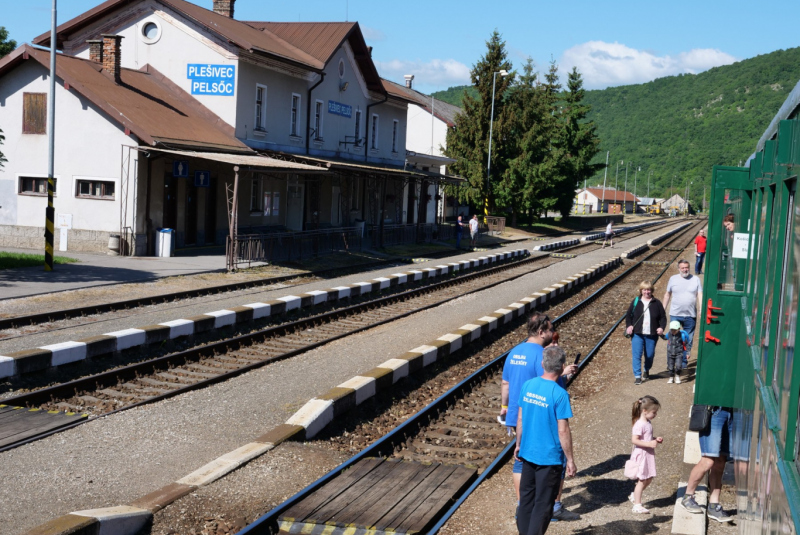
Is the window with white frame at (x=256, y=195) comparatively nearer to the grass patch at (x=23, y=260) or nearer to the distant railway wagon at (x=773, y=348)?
the grass patch at (x=23, y=260)

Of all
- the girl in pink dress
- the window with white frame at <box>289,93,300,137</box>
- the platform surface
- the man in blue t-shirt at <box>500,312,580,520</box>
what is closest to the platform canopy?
the window with white frame at <box>289,93,300,137</box>

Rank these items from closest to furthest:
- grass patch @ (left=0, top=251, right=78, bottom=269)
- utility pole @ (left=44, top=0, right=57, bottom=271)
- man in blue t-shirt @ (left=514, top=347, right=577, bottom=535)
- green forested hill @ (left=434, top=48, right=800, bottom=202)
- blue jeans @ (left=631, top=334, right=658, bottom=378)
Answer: man in blue t-shirt @ (left=514, top=347, right=577, bottom=535), blue jeans @ (left=631, top=334, right=658, bottom=378), utility pole @ (left=44, top=0, right=57, bottom=271), grass patch @ (left=0, top=251, right=78, bottom=269), green forested hill @ (left=434, top=48, right=800, bottom=202)

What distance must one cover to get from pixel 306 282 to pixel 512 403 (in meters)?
16.5

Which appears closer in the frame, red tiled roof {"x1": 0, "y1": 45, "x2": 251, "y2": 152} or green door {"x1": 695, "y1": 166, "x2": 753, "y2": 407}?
green door {"x1": 695, "y1": 166, "x2": 753, "y2": 407}

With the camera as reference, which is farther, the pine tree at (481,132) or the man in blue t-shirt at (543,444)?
the pine tree at (481,132)

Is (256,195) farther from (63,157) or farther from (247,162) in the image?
(63,157)

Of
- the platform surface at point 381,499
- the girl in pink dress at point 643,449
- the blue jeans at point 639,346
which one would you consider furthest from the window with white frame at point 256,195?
the girl in pink dress at point 643,449

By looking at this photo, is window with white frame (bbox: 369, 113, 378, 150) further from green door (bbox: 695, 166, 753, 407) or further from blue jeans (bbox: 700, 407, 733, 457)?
blue jeans (bbox: 700, 407, 733, 457)

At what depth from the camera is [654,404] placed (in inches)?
283

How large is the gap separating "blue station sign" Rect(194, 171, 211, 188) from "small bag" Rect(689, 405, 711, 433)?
74.0 feet

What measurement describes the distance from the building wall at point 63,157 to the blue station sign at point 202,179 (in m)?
2.97

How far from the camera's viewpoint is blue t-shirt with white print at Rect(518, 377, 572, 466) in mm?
5883

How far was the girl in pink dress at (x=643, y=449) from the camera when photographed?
7.06 metres

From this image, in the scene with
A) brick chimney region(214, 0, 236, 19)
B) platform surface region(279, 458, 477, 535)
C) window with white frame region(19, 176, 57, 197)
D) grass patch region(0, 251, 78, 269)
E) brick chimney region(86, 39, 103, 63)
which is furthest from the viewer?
brick chimney region(214, 0, 236, 19)
